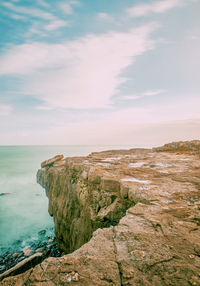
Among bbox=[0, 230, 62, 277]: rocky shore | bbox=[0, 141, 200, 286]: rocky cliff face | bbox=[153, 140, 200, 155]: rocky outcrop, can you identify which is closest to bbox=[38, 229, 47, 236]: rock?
bbox=[0, 230, 62, 277]: rocky shore

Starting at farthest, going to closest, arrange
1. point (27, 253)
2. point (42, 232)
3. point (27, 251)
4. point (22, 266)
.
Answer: point (42, 232) → point (27, 251) → point (27, 253) → point (22, 266)

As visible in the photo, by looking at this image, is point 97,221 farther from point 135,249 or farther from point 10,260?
point 10,260

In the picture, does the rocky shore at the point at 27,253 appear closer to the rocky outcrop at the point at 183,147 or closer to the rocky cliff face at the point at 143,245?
the rocky cliff face at the point at 143,245

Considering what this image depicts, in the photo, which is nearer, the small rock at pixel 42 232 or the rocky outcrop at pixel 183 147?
the rocky outcrop at pixel 183 147

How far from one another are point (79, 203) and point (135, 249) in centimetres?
809

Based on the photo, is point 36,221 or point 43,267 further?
point 36,221

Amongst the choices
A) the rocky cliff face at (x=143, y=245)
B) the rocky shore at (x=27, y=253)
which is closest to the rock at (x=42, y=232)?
the rocky shore at (x=27, y=253)

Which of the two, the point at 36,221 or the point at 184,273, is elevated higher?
the point at 184,273

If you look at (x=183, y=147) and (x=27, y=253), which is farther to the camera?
(x=183, y=147)

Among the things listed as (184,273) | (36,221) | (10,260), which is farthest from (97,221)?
(36,221)

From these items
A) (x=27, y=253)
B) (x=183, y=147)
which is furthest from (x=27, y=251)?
(x=183, y=147)

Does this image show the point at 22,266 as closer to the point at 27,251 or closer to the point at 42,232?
the point at 27,251

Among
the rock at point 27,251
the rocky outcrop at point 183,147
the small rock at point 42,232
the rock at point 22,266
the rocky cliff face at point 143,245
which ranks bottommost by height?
the small rock at point 42,232

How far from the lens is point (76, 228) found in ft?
32.8
